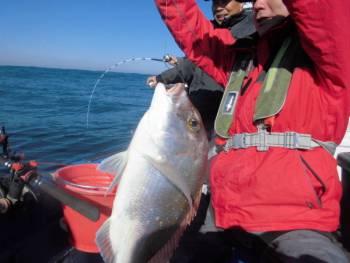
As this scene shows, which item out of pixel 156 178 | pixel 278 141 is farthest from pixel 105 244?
pixel 278 141

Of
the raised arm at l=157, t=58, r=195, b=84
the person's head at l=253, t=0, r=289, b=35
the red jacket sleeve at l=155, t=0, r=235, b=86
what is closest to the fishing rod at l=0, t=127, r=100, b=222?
the red jacket sleeve at l=155, t=0, r=235, b=86

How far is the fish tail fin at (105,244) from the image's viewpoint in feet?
6.20

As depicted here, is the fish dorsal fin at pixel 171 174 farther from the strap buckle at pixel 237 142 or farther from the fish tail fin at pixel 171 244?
the strap buckle at pixel 237 142

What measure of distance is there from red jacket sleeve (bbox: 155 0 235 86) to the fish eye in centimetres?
93

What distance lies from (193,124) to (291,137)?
60cm

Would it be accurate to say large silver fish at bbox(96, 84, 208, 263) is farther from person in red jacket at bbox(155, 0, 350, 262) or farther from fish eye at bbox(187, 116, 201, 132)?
person in red jacket at bbox(155, 0, 350, 262)

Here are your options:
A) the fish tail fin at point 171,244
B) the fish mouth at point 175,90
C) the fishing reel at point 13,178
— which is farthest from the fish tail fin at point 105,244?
the fishing reel at point 13,178

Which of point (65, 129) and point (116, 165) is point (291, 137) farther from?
point (65, 129)

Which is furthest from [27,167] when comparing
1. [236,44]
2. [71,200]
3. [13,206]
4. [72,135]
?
[72,135]

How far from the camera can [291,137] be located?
2.04 meters

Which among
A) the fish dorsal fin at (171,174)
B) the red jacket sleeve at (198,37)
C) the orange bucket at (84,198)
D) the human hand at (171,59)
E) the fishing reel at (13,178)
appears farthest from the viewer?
the human hand at (171,59)

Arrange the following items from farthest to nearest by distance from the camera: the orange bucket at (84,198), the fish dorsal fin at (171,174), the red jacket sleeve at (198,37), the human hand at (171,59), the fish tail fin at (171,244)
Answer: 1. the human hand at (171,59)
2. the orange bucket at (84,198)
3. the red jacket sleeve at (198,37)
4. the fish tail fin at (171,244)
5. the fish dorsal fin at (171,174)

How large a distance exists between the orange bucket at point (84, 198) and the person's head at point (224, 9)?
226 centimetres

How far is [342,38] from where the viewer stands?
5.79ft
